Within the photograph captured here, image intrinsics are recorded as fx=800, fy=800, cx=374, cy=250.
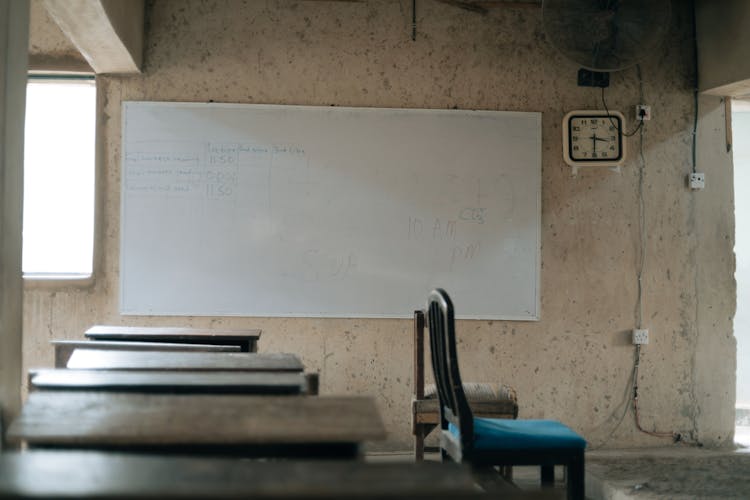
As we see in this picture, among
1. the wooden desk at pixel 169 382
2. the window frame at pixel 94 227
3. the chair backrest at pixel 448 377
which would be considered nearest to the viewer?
the wooden desk at pixel 169 382

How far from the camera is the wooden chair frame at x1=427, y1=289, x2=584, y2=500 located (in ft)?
7.95

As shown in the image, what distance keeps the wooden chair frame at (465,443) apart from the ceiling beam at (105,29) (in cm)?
201

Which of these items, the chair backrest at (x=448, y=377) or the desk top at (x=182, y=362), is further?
the chair backrest at (x=448, y=377)

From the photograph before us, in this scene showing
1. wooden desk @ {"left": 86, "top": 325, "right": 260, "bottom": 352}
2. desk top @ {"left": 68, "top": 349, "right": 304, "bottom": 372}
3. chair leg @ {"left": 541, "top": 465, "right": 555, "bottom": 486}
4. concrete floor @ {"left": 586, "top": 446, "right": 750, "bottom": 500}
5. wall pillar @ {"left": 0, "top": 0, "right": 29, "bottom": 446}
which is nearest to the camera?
desk top @ {"left": 68, "top": 349, "right": 304, "bottom": 372}

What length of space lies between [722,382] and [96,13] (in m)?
3.93

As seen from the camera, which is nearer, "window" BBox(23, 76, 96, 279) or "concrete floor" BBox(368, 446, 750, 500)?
"concrete floor" BBox(368, 446, 750, 500)

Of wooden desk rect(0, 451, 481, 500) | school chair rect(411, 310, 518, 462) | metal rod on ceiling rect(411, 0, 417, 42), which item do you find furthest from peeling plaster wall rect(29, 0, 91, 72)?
wooden desk rect(0, 451, 481, 500)

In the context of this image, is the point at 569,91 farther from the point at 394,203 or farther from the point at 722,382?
the point at 722,382

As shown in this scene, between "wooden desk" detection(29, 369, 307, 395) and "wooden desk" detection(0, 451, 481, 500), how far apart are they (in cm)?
55

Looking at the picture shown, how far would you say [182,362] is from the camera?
2.12m

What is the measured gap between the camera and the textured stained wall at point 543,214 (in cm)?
446

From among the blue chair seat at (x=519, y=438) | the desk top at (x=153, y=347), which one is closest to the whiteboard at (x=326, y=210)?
the desk top at (x=153, y=347)

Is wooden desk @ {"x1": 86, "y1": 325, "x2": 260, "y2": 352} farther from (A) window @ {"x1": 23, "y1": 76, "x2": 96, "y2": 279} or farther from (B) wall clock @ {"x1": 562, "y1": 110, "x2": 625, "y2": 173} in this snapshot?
(B) wall clock @ {"x1": 562, "y1": 110, "x2": 625, "y2": 173}

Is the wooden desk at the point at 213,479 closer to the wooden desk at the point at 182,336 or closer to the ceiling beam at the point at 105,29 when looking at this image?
the wooden desk at the point at 182,336
